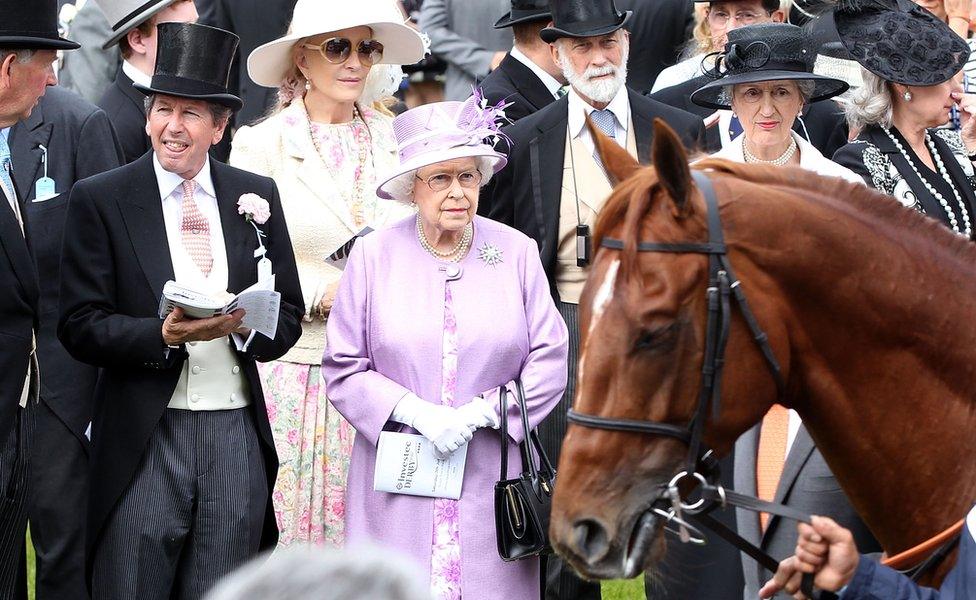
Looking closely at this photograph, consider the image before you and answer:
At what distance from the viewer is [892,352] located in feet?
12.6

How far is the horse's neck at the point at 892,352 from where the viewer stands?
3807mm

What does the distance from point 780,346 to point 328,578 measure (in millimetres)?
1964

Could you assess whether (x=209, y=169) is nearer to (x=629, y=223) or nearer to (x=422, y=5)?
(x=629, y=223)

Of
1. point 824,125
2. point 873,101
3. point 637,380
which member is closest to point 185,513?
point 637,380

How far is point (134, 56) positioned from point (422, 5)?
3416 mm

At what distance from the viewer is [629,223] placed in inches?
149

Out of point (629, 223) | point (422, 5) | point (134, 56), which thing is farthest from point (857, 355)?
point (422, 5)

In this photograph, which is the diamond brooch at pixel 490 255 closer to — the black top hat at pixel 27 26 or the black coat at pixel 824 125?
the black top hat at pixel 27 26

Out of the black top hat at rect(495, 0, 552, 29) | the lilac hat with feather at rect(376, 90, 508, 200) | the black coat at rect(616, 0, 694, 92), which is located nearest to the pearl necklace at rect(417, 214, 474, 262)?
the lilac hat with feather at rect(376, 90, 508, 200)

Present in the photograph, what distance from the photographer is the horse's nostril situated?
3725 millimetres

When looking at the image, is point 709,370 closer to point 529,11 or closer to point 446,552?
point 446,552

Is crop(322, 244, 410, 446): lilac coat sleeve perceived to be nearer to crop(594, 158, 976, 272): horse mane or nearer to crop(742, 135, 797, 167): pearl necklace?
crop(742, 135, 797, 167): pearl necklace

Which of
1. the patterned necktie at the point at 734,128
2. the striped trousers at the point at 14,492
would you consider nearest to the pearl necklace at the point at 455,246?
the striped trousers at the point at 14,492

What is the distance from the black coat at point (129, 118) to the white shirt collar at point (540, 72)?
2.08 meters
